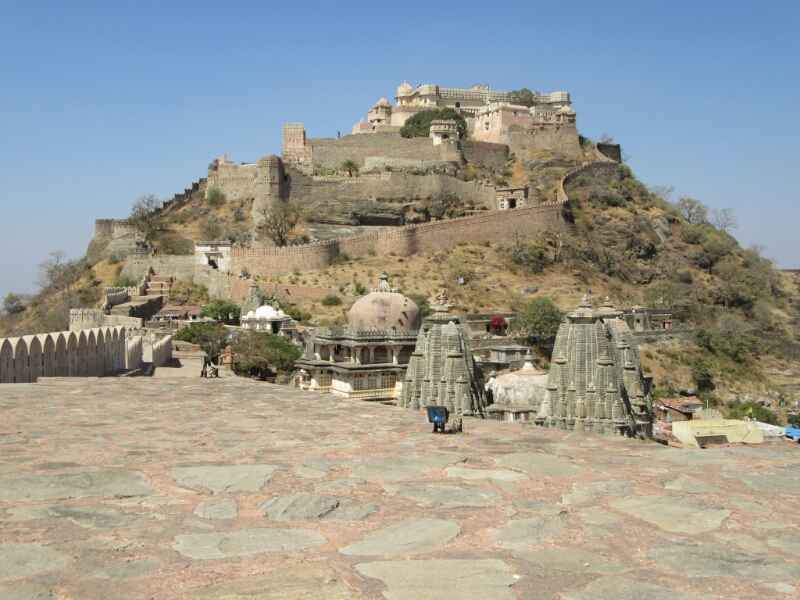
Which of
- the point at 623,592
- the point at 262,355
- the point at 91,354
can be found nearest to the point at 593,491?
the point at 623,592

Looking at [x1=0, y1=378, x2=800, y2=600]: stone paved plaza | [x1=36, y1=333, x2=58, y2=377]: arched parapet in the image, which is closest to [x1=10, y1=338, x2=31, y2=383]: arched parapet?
[x1=36, y1=333, x2=58, y2=377]: arched parapet

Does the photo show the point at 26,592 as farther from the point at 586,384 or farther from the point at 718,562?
the point at 586,384

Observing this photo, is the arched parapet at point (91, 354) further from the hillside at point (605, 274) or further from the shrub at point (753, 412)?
the shrub at point (753, 412)

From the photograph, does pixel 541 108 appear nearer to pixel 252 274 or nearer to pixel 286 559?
pixel 252 274

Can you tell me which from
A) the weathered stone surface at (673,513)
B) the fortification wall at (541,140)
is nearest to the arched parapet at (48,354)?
the weathered stone surface at (673,513)

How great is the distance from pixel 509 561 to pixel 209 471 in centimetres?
203

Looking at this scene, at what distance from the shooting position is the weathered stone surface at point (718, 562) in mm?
3408

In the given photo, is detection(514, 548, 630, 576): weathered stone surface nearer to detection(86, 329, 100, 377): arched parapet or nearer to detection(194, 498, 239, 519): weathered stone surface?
detection(194, 498, 239, 519): weathered stone surface

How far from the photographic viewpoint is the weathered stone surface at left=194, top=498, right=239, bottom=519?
13.4 feet

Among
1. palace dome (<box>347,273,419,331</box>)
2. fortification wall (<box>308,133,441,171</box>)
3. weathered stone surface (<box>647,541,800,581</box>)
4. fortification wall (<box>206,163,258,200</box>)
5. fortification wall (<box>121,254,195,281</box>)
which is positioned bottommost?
weathered stone surface (<box>647,541,800,581</box>)

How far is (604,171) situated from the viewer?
6988 centimetres

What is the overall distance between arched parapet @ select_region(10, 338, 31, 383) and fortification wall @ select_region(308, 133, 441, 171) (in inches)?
2188

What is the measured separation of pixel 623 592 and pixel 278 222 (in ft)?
177

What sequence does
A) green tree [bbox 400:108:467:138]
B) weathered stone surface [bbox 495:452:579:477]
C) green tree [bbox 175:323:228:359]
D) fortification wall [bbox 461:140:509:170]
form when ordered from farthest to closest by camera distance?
green tree [bbox 400:108:467:138] → fortification wall [bbox 461:140:509:170] → green tree [bbox 175:323:228:359] → weathered stone surface [bbox 495:452:579:477]
